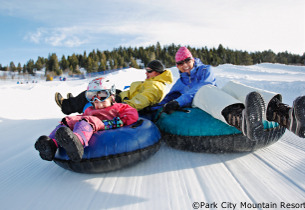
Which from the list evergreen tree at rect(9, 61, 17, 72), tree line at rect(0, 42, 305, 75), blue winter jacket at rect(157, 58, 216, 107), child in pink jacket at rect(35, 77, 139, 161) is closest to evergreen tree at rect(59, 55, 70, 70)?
tree line at rect(0, 42, 305, 75)

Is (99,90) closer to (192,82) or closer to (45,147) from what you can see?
(45,147)

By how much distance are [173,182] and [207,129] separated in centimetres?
67

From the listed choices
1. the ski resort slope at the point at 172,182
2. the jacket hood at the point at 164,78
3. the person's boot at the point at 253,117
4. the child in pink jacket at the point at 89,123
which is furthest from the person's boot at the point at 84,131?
the jacket hood at the point at 164,78

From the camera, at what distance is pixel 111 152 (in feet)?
5.45

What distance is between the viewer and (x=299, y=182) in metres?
1.45

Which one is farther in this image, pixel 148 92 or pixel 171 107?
pixel 148 92

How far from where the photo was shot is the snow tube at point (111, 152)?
1.64 meters

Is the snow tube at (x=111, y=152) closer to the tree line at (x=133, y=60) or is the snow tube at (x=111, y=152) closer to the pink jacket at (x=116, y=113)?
the pink jacket at (x=116, y=113)

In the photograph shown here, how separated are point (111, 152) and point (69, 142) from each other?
0.37 m

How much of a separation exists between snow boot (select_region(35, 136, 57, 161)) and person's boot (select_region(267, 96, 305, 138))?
71.5 inches

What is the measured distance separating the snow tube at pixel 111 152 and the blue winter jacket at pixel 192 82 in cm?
86

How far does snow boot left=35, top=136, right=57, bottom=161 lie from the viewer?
1.57 meters

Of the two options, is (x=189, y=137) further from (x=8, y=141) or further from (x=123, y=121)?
(x=8, y=141)

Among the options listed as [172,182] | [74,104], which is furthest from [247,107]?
[74,104]
